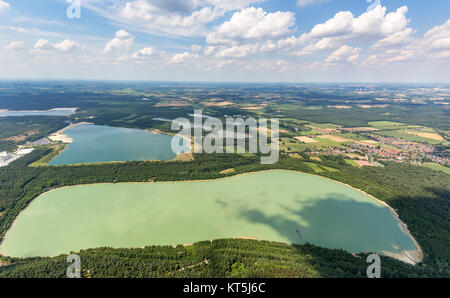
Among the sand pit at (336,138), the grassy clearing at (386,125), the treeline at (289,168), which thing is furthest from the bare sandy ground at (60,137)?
the grassy clearing at (386,125)

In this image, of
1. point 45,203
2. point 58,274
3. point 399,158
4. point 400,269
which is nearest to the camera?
point 58,274

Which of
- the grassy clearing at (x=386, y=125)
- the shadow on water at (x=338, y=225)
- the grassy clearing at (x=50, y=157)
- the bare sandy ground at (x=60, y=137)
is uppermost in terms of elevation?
the grassy clearing at (x=386, y=125)

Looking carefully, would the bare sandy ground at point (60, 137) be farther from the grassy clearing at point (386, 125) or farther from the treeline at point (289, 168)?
the grassy clearing at point (386, 125)

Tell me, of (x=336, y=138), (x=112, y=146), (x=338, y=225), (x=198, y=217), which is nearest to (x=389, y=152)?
(x=336, y=138)

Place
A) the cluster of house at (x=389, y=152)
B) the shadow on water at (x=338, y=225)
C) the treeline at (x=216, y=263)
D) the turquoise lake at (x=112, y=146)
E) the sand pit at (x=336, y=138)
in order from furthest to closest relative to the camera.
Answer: the sand pit at (x=336, y=138), the cluster of house at (x=389, y=152), the turquoise lake at (x=112, y=146), the shadow on water at (x=338, y=225), the treeline at (x=216, y=263)

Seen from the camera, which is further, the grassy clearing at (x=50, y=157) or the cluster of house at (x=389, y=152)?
the cluster of house at (x=389, y=152)

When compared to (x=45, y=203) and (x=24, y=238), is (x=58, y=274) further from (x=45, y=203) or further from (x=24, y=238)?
(x=45, y=203)

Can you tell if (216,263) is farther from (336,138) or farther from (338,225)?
(336,138)

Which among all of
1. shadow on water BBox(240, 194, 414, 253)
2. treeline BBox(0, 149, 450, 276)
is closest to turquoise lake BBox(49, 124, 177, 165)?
treeline BBox(0, 149, 450, 276)
